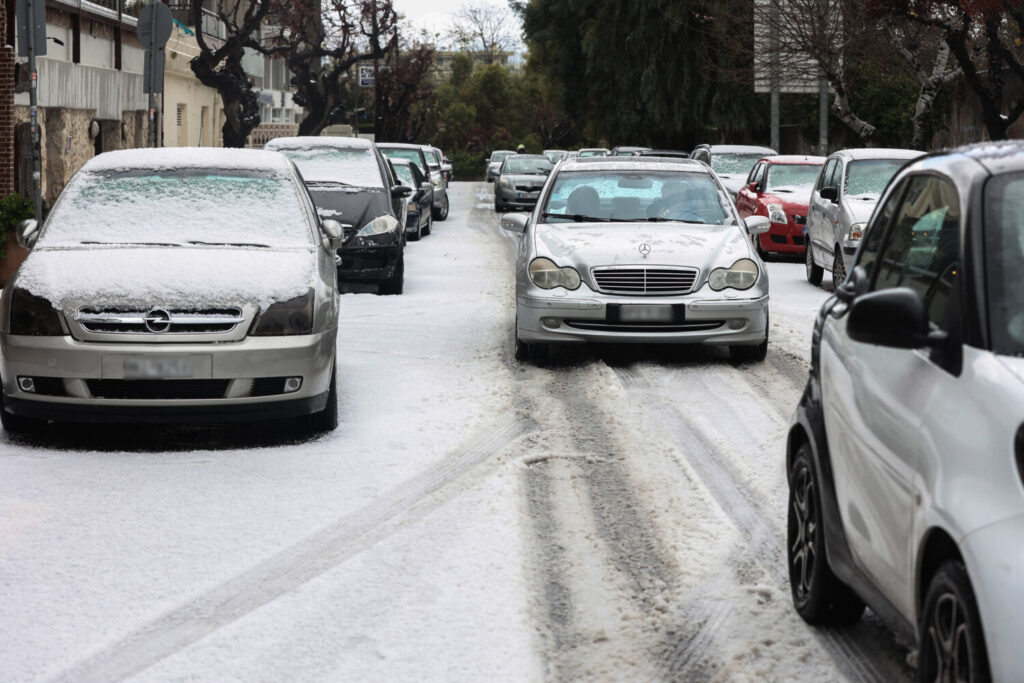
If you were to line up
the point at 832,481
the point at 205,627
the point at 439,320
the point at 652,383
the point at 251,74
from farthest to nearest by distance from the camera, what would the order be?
the point at 251,74, the point at 439,320, the point at 652,383, the point at 205,627, the point at 832,481

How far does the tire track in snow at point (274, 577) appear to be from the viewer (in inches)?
194

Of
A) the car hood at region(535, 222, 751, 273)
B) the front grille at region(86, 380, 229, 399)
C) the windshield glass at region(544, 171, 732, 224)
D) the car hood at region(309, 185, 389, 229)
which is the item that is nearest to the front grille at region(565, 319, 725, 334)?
the car hood at region(535, 222, 751, 273)

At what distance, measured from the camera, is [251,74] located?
6619 cm

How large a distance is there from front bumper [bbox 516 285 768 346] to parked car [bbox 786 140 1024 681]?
596cm

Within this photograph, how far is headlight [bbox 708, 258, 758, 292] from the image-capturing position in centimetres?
1138

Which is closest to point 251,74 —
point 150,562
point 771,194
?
point 771,194

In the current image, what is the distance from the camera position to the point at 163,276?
836 centimetres

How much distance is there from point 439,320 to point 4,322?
660cm

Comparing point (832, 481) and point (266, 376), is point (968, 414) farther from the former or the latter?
point (266, 376)

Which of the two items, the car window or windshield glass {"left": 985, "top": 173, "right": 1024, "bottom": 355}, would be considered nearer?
windshield glass {"left": 985, "top": 173, "right": 1024, "bottom": 355}

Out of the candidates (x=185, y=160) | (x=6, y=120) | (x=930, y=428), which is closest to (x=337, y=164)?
(x=6, y=120)

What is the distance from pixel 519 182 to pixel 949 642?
119ft

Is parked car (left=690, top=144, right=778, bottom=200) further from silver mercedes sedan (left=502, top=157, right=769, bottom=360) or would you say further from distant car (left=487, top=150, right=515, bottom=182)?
silver mercedes sedan (left=502, top=157, right=769, bottom=360)

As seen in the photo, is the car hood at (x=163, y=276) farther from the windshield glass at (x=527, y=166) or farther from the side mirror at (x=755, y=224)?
the windshield glass at (x=527, y=166)
